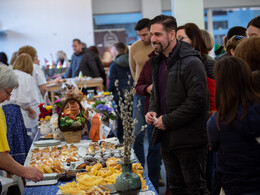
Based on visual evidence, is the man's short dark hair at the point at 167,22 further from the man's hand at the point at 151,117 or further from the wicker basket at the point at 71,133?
the wicker basket at the point at 71,133

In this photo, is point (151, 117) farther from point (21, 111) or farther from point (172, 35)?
point (21, 111)

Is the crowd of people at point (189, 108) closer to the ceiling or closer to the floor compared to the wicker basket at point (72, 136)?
closer to the ceiling

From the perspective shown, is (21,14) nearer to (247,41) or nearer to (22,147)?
(22,147)

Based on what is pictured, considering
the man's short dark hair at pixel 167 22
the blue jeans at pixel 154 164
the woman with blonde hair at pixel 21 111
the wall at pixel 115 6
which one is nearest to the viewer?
the man's short dark hair at pixel 167 22

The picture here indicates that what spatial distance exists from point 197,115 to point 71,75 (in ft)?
16.3

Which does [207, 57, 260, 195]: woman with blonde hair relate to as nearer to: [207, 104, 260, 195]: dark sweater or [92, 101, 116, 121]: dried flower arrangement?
[207, 104, 260, 195]: dark sweater

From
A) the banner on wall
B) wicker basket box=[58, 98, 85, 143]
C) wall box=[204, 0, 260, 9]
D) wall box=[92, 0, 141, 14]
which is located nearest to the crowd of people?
wicker basket box=[58, 98, 85, 143]

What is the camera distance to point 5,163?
188cm

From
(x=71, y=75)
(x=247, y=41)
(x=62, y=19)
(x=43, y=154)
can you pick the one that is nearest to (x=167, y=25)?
(x=247, y=41)

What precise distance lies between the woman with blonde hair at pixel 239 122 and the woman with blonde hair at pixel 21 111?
264 centimetres

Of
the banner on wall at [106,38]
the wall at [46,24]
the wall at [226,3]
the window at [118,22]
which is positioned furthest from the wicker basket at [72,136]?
the wall at [226,3]

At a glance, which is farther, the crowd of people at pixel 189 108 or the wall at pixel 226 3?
the wall at pixel 226 3

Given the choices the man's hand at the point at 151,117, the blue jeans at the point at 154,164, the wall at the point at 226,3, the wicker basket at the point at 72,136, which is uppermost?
the wall at the point at 226,3

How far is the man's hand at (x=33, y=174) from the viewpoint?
1895 mm
